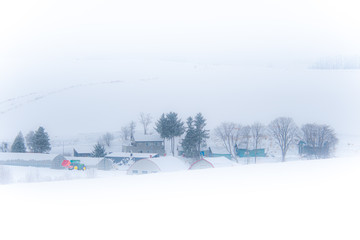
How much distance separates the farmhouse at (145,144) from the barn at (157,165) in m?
0.08

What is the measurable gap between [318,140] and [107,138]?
1995 millimetres

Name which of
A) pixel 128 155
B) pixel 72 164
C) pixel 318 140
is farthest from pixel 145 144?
pixel 318 140

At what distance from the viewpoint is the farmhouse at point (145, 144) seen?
9.47 feet

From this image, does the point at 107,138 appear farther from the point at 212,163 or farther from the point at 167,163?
the point at 212,163

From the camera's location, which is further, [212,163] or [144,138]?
[212,163]

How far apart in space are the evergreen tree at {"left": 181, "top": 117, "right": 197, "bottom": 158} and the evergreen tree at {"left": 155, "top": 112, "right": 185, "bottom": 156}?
0.05m

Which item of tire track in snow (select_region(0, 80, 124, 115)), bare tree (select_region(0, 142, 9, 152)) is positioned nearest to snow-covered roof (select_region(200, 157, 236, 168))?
tire track in snow (select_region(0, 80, 124, 115))

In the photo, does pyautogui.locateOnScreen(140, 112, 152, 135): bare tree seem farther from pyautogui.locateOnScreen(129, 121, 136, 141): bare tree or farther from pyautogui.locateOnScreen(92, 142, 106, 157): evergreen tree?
pyautogui.locateOnScreen(92, 142, 106, 157): evergreen tree

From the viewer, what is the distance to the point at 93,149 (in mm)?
2840

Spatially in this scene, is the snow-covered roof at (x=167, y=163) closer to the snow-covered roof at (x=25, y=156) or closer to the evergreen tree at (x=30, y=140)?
the snow-covered roof at (x=25, y=156)

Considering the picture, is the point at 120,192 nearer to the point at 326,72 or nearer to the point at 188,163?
the point at 188,163

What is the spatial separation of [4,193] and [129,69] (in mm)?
1371

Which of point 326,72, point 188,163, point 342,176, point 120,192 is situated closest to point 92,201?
point 120,192

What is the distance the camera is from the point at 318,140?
347 cm
